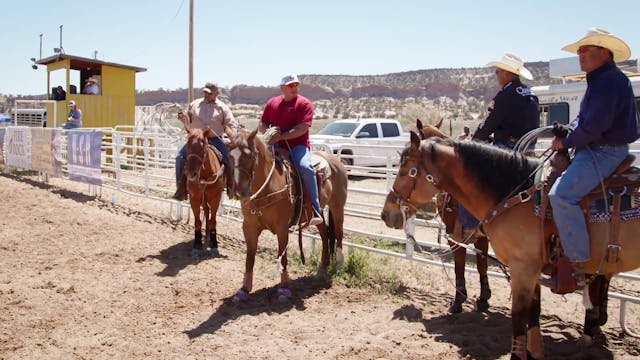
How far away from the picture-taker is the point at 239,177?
5.33 m

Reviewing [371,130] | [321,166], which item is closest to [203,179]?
[321,166]

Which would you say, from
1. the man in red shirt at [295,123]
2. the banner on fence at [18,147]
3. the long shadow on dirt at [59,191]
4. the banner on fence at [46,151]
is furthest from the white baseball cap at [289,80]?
the banner on fence at [18,147]

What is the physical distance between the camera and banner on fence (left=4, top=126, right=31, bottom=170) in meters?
16.2

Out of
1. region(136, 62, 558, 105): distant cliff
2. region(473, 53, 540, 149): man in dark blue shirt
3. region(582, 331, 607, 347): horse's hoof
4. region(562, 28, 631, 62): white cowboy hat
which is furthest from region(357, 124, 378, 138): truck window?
region(136, 62, 558, 105): distant cliff

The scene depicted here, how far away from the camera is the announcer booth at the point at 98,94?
65.4ft

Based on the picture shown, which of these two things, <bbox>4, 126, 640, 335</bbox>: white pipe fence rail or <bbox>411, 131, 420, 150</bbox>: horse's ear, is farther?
<bbox>4, 126, 640, 335</bbox>: white pipe fence rail

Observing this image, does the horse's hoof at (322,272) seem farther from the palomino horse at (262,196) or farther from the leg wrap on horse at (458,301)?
the leg wrap on horse at (458,301)

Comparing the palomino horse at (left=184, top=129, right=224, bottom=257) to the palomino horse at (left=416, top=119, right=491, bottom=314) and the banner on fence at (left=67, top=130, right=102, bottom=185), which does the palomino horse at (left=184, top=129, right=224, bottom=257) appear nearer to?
the palomino horse at (left=416, top=119, right=491, bottom=314)

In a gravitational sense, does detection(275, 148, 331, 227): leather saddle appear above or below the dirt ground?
above

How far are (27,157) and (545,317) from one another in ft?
50.7

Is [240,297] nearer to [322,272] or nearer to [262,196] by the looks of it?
[262,196]

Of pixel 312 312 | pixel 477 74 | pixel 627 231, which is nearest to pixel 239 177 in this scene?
pixel 312 312

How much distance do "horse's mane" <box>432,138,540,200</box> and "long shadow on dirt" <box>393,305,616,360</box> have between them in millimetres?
1417

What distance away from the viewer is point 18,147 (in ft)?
55.3
